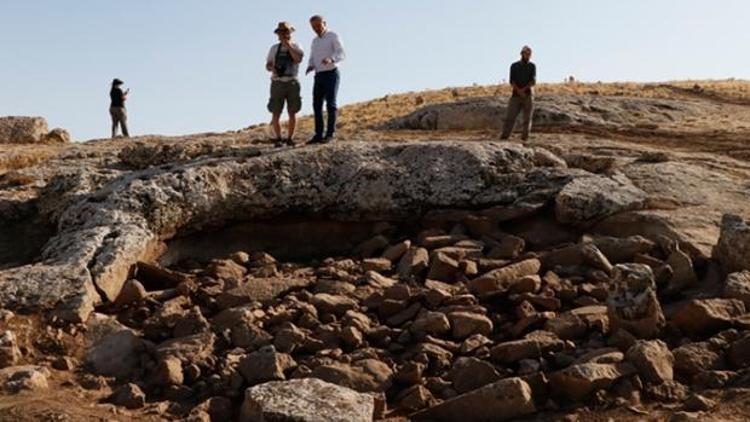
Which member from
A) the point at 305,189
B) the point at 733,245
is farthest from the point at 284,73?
the point at 733,245

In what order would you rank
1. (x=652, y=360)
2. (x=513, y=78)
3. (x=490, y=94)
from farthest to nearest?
1. (x=490, y=94)
2. (x=513, y=78)
3. (x=652, y=360)

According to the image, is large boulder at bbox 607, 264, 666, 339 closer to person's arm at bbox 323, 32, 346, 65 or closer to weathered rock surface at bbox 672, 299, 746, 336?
weathered rock surface at bbox 672, 299, 746, 336

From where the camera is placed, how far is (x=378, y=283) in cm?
652

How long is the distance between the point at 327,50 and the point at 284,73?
58 centimetres

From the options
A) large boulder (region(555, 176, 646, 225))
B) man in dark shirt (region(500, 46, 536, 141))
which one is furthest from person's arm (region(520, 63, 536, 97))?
large boulder (region(555, 176, 646, 225))

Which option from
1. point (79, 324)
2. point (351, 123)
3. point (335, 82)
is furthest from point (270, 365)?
point (351, 123)

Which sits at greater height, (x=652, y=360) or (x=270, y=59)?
(x=270, y=59)

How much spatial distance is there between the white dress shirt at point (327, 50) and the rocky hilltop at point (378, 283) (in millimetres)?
1093

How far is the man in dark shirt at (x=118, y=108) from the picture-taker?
17641mm

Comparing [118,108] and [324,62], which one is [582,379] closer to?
[324,62]

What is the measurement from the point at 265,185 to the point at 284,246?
62 cm

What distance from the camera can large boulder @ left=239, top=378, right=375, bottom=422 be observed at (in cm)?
434

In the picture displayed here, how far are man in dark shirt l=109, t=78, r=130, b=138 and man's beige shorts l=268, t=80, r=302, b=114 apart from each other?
9388mm

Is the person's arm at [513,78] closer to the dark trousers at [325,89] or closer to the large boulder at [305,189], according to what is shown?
the large boulder at [305,189]
